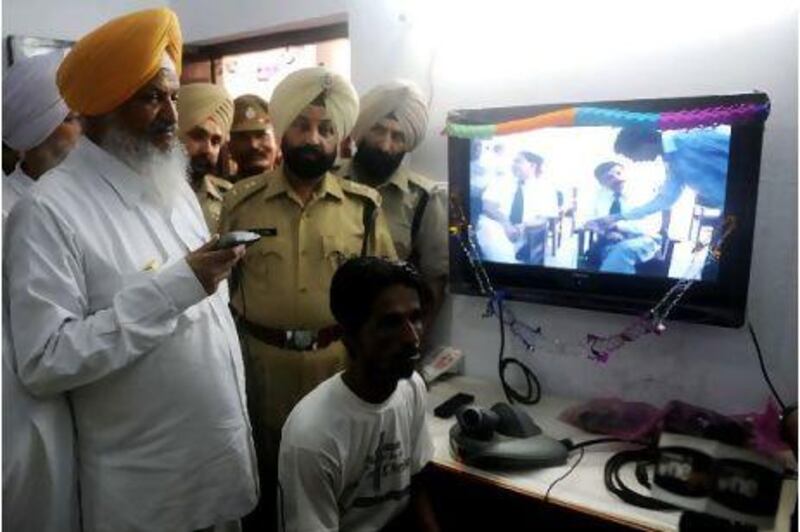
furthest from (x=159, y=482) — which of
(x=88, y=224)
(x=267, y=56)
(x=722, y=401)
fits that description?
(x=267, y=56)

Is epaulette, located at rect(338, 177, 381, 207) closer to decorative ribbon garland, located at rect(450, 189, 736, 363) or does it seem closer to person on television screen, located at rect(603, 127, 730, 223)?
decorative ribbon garland, located at rect(450, 189, 736, 363)

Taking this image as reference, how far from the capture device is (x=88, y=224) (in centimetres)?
125

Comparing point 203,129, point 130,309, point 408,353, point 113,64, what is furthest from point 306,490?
point 203,129

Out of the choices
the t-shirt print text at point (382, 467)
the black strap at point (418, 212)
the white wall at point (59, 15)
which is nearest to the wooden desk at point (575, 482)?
the t-shirt print text at point (382, 467)

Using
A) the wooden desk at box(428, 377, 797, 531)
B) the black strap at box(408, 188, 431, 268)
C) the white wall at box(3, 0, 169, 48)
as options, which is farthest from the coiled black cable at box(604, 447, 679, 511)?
the white wall at box(3, 0, 169, 48)

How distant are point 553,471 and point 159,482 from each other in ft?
3.19

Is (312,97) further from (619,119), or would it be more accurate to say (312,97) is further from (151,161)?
(619,119)

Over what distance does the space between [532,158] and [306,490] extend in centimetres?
122

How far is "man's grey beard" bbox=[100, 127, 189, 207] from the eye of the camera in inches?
53.1

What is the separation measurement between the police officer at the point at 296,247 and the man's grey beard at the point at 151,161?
482 mm

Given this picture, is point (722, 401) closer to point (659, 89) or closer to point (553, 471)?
point (553, 471)

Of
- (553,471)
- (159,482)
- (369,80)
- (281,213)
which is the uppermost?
(369,80)

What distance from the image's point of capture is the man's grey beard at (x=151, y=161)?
53.1 inches

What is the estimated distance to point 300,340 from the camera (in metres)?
1.90
